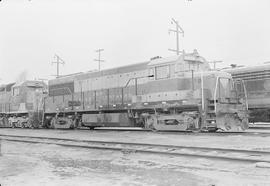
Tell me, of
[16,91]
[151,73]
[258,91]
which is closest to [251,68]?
[258,91]

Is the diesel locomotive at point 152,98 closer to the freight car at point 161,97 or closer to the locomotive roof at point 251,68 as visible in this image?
the freight car at point 161,97

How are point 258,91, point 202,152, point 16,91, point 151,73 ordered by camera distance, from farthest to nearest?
point 16,91, point 258,91, point 151,73, point 202,152

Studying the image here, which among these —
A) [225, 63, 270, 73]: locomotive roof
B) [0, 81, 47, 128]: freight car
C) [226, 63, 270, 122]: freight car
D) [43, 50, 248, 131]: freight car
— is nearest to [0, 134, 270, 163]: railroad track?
[43, 50, 248, 131]: freight car

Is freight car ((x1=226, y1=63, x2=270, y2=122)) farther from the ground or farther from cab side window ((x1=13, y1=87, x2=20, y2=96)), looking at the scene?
cab side window ((x1=13, y1=87, x2=20, y2=96))

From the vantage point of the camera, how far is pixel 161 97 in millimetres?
14641

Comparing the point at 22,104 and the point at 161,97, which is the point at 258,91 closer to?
the point at 161,97

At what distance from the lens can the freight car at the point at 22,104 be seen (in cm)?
2239

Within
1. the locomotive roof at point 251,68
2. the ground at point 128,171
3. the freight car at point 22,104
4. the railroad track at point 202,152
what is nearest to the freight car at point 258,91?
the locomotive roof at point 251,68

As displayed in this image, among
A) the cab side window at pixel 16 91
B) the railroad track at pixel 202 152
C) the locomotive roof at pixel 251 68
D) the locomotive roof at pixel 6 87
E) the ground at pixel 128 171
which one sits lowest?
the ground at pixel 128 171

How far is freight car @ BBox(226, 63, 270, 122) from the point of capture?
17647 millimetres

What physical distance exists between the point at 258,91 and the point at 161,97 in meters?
6.38

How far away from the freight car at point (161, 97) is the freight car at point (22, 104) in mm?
3667

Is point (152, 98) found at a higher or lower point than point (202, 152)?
→ higher

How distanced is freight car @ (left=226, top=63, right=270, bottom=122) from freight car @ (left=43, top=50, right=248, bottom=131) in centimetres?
225
